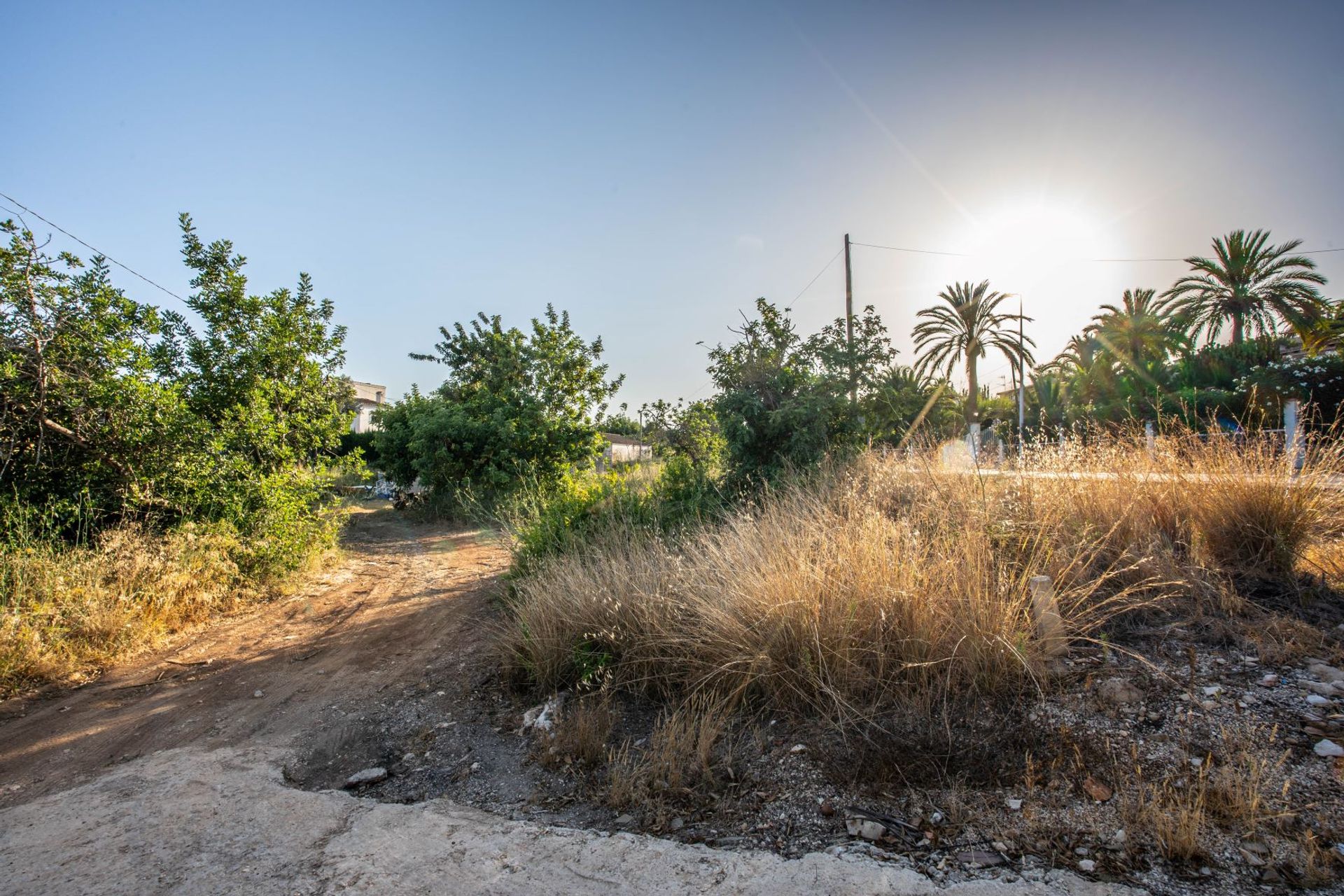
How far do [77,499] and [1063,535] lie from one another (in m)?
8.47

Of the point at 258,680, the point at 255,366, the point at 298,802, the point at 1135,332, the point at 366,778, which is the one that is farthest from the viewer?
the point at 1135,332

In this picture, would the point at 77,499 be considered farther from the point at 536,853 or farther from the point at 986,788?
the point at 986,788

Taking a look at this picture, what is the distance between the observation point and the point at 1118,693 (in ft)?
9.50

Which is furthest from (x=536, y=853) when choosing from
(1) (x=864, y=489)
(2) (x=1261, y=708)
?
(1) (x=864, y=489)

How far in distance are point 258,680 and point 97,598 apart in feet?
5.38

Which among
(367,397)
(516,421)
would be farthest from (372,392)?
(516,421)

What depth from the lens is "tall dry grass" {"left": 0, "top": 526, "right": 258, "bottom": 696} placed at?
Answer: 14.0 feet

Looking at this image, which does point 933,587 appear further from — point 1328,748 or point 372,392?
point 372,392

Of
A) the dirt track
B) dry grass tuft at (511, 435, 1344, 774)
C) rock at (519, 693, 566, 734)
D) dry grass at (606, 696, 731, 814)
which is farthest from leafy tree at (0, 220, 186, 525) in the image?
dry grass at (606, 696, 731, 814)

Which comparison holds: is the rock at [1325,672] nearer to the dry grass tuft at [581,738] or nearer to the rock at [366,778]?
the dry grass tuft at [581,738]

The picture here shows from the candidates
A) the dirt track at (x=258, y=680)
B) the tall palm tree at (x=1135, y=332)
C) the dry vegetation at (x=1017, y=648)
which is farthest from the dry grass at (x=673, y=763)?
the tall palm tree at (x=1135, y=332)

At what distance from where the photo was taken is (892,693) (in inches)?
122

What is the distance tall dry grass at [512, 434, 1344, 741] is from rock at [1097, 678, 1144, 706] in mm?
265

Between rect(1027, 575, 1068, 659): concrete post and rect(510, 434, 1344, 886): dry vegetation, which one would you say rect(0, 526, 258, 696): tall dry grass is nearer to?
rect(510, 434, 1344, 886): dry vegetation
